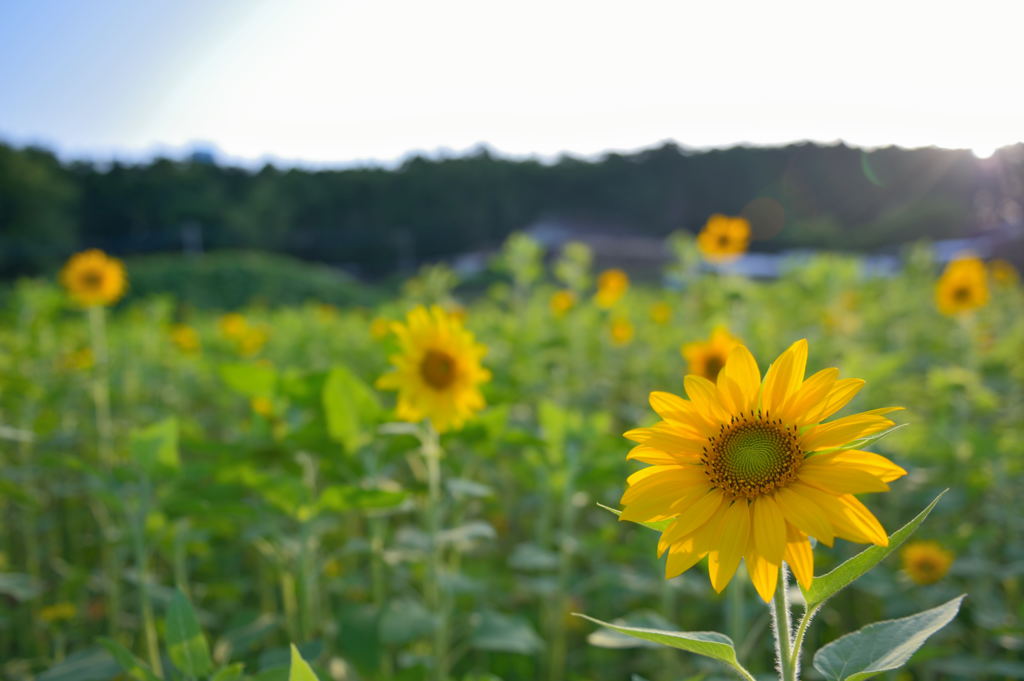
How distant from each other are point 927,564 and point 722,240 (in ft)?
8.37

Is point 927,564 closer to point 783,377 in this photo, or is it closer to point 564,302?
point 783,377

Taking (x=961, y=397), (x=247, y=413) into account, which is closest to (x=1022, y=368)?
(x=961, y=397)

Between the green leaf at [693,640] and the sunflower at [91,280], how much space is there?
3.42 metres

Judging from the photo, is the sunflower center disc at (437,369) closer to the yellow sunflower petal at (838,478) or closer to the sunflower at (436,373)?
the sunflower at (436,373)

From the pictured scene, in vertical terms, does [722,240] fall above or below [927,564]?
above

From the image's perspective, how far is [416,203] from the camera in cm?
4062

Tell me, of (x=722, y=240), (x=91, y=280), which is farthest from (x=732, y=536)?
(x=722, y=240)

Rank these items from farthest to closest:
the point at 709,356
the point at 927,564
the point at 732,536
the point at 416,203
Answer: the point at 416,203 → the point at 709,356 → the point at 927,564 → the point at 732,536

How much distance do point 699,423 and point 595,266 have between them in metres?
27.6

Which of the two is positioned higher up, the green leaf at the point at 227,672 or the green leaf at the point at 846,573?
the green leaf at the point at 846,573

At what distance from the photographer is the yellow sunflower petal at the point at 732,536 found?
2.87ft

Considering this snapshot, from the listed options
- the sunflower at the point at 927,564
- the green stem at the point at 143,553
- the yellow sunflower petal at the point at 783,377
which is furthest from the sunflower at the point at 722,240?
the yellow sunflower petal at the point at 783,377

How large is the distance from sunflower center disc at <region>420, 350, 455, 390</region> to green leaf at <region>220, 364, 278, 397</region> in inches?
14.9

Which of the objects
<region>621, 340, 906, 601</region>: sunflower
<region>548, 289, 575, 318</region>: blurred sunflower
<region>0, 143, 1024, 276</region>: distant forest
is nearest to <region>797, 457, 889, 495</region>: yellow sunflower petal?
<region>621, 340, 906, 601</region>: sunflower
